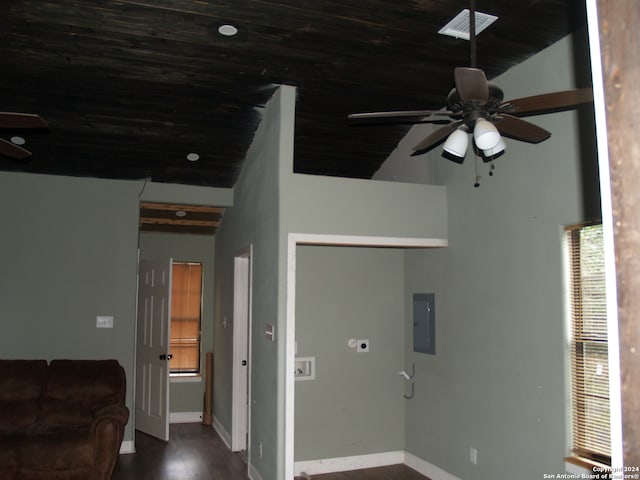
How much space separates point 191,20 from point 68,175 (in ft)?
9.94

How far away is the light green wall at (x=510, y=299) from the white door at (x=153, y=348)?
285 centimetres

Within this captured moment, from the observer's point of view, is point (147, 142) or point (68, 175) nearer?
Result: point (147, 142)

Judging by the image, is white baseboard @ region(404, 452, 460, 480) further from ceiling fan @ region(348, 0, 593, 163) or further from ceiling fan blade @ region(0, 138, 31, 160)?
ceiling fan blade @ region(0, 138, 31, 160)

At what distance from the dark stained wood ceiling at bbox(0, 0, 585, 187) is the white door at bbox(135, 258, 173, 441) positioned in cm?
133

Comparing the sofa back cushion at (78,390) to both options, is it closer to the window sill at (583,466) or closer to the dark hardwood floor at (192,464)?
the dark hardwood floor at (192,464)

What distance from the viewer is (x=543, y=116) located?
3975 mm

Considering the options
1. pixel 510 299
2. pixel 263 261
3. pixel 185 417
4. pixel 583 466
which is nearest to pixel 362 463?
pixel 263 261

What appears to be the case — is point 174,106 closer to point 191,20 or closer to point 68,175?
point 191,20

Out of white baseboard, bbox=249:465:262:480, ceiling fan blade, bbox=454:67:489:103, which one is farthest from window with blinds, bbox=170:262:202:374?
ceiling fan blade, bbox=454:67:489:103

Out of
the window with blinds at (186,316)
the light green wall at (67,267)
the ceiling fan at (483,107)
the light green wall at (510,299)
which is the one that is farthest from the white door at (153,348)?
the ceiling fan at (483,107)

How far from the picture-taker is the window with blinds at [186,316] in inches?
310

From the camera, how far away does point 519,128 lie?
3.34m

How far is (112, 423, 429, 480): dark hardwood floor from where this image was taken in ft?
17.2

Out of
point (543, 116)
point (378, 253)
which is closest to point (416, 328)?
point (378, 253)
